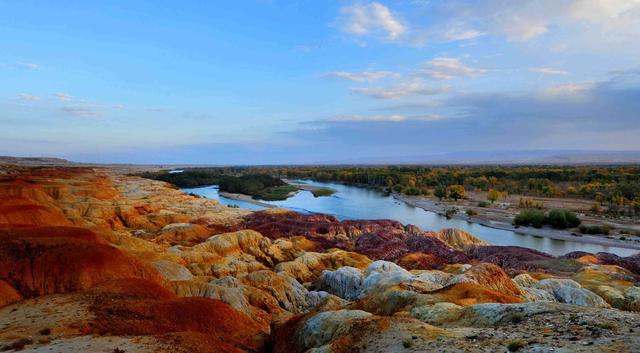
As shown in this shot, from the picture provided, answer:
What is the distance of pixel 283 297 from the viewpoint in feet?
90.2

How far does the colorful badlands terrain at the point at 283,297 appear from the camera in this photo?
488 inches

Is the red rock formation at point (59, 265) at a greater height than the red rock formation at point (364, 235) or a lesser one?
greater

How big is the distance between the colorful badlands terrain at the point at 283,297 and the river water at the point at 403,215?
19.6m

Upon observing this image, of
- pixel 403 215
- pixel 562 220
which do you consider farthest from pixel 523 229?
pixel 403 215

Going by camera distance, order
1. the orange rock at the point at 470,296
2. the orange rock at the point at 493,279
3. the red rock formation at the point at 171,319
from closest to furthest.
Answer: the red rock formation at the point at 171,319 → the orange rock at the point at 470,296 → the orange rock at the point at 493,279

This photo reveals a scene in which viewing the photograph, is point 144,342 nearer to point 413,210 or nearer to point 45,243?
point 45,243

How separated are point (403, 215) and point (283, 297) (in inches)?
2525

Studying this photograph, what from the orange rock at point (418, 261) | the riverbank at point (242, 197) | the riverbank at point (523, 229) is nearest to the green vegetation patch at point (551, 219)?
the riverbank at point (523, 229)

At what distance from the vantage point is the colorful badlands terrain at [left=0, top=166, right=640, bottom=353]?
12383mm

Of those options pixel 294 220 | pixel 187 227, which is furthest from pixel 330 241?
pixel 187 227

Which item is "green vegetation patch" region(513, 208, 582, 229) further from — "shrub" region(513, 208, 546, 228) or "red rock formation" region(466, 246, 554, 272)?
"red rock formation" region(466, 246, 554, 272)

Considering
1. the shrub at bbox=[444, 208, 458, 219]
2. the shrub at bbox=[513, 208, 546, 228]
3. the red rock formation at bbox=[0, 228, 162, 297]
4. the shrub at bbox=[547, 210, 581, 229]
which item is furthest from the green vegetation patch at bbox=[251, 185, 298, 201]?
the red rock formation at bbox=[0, 228, 162, 297]

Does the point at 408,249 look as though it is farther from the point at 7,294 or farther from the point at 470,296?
the point at 7,294

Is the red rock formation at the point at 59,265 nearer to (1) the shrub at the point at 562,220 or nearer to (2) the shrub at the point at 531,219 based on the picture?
(2) the shrub at the point at 531,219
